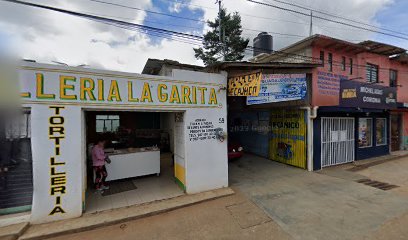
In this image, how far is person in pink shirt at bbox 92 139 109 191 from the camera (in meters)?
6.06

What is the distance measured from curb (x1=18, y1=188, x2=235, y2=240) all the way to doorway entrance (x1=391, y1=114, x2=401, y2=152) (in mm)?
13793

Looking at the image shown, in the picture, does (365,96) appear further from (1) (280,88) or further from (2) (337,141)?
(1) (280,88)

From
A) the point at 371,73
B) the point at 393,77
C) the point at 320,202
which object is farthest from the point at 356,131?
the point at 393,77

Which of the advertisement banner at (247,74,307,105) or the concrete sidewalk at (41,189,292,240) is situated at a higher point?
the advertisement banner at (247,74,307,105)

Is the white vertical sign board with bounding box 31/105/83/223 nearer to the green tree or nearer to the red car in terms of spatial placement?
the red car

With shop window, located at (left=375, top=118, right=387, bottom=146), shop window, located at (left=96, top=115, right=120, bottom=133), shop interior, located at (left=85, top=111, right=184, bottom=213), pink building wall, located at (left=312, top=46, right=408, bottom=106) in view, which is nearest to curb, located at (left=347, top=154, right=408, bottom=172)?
shop window, located at (left=375, top=118, right=387, bottom=146)

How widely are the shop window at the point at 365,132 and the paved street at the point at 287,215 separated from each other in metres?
3.54

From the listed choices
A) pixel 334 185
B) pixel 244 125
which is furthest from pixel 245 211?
pixel 244 125

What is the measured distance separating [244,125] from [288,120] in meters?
3.40

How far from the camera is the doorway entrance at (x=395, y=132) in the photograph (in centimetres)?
1318

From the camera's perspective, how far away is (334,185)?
6918 millimetres

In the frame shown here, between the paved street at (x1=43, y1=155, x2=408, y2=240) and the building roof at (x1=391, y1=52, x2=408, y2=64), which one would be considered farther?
the building roof at (x1=391, y1=52, x2=408, y2=64)

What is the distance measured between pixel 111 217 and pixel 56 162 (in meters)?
1.77

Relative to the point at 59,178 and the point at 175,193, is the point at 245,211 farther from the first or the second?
the point at 59,178
